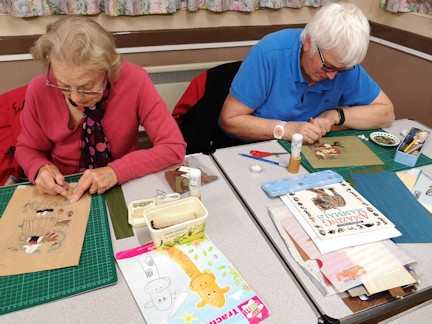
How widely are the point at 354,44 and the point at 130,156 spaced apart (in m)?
0.93

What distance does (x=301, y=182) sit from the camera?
1200 millimetres

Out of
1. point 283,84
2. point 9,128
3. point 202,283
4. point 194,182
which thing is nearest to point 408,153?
point 283,84

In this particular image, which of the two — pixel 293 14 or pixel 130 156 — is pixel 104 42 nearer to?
pixel 130 156

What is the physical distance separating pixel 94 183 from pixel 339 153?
96 centimetres

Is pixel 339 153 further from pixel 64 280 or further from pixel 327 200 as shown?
pixel 64 280

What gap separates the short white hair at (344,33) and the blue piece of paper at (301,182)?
0.46 m

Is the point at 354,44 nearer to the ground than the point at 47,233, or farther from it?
farther from it

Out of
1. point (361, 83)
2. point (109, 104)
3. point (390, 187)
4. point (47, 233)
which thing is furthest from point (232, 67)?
point (47, 233)

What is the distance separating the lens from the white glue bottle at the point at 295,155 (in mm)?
1218

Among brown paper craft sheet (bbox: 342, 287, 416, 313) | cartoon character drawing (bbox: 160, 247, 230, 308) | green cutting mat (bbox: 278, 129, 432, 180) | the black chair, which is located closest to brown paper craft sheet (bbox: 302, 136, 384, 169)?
green cutting mat (bbox: 278, 129, 432, 180)

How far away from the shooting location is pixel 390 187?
1.21m

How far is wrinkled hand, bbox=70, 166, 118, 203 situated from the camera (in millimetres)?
1110

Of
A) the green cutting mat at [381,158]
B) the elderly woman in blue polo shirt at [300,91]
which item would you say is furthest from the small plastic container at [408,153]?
the elderly woman in blue polo shirt at [300,91]

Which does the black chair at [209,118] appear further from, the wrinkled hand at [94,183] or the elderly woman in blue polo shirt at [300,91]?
the wrinkled hand at [94,183]
